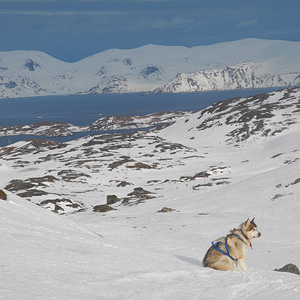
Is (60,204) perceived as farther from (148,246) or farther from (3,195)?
(148,246)

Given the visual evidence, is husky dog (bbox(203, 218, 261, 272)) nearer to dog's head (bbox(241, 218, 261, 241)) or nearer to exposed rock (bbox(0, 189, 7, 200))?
dog's head (bbox(241, 218, 261, 241))

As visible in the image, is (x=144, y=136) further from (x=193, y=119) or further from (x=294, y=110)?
(x=294, y=110)

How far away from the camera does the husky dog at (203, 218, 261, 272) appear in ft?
35.0

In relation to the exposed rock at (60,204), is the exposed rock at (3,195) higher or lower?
Answer: higher

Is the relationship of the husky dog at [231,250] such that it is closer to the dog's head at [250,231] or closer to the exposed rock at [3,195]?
the dog's head at [250,231]

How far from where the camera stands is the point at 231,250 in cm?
1086

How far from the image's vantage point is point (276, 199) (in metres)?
32.9

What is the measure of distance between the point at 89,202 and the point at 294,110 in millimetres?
124007

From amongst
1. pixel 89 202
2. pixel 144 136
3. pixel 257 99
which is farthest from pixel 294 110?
pixel 89 202

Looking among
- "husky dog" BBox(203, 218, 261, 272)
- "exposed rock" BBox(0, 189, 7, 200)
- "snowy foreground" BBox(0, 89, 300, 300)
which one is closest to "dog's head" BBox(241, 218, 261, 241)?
"husky dog" BBox(203, 218, 261, 272)

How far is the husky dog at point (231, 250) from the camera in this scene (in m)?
10.7

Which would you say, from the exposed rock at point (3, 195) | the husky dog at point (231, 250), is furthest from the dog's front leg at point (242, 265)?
the exposed rock at point (3, 195)

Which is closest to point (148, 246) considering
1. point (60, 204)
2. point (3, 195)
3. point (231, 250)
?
point (3, 195)

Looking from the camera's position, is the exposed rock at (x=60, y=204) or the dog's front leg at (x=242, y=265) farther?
the exposed rock at (x=60, y=204)
